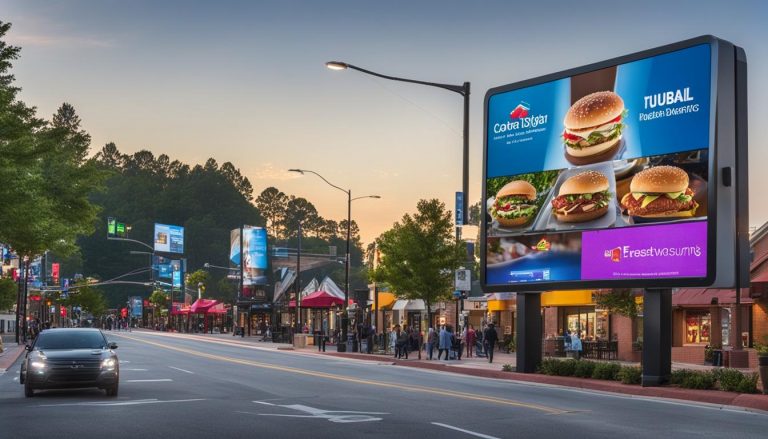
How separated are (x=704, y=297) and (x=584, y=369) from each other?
1483 centimetres

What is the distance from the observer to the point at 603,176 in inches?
1035

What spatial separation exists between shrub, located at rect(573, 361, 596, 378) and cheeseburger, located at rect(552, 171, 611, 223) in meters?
4.42

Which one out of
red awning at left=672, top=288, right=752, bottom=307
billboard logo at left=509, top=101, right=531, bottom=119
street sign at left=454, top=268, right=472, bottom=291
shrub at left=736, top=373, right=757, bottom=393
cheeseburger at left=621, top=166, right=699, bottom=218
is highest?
billboard logo at left=509, top=101, right=531, bottom=119

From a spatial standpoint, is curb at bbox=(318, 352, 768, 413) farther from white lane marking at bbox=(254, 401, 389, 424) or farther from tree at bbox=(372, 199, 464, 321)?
tree at bbox=(372, 199, 464, 321)

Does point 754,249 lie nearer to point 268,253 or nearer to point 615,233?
point 615,233

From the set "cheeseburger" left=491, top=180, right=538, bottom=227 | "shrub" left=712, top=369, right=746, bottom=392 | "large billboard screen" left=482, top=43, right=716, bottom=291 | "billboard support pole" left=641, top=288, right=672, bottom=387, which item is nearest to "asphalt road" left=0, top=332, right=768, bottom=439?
"billboard support pole" left=641, top=288, right=672, bottom=387

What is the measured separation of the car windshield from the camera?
21.2m

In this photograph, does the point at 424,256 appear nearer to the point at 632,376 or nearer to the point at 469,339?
the point at 469,339

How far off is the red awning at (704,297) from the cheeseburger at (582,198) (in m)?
14.6

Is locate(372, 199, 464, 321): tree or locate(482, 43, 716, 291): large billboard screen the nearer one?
locate(482, 43, 716, 291): large billboard screen

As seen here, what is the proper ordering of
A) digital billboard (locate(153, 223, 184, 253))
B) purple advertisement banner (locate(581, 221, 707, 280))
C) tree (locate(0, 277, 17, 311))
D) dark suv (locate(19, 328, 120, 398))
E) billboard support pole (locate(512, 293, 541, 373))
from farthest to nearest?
1. digital billboard (locate(153, 223, 184, 253))
2. tree (locate(0, 277, 17, 311))
3. billboard support pole (locate(512, 293, 541, 373))
4. purple advertisement banner (locate(581, 221, 707, 280))
5. dark suv (locate(19, 328, 120, 398))

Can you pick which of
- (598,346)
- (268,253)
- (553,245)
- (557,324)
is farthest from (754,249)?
(268,253)

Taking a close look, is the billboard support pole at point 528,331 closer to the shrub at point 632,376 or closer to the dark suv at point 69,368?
the shrub at point 632,376

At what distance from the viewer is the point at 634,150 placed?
2548 cm
